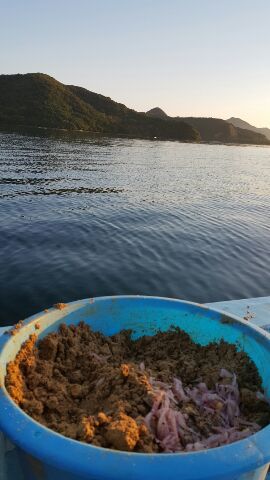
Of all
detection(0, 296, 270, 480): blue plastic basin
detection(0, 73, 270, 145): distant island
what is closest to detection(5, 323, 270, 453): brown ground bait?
detection(0, 296, 270, 480): blue plastic basin

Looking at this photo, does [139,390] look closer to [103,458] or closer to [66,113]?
[103,458]

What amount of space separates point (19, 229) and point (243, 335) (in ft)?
38.7

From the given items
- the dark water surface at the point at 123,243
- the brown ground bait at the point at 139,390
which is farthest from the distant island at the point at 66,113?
the brown ground bait at the point at 139,390

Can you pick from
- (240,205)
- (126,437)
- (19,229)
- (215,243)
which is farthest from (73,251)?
(240,205)

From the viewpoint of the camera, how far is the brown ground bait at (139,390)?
2.73m

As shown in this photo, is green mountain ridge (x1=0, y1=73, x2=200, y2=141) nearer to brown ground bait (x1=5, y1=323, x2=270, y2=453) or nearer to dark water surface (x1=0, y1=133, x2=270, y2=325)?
Result: dark water surface (x1=0, y1=133, x2=270, y2=325)

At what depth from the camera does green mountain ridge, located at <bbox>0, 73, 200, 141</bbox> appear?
101938mm

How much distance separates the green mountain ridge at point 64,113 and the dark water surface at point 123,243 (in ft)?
251

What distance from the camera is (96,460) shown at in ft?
7.39

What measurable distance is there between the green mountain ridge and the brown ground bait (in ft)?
309

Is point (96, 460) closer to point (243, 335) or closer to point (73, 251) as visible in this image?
point (243, 335)

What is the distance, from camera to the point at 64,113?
111500mm

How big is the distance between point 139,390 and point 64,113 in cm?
11561

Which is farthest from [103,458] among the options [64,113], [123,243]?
[64,113]
